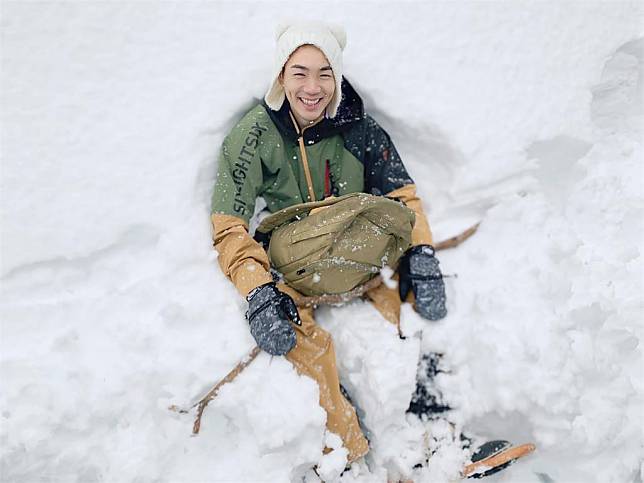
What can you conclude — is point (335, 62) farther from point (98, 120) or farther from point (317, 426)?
point (317, 426)

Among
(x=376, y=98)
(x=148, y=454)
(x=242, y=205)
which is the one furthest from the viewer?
(x=376, y=98)

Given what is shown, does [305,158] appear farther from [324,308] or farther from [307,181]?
[324,308]

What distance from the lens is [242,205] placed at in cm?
259

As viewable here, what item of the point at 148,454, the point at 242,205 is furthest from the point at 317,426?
the point at 242,205

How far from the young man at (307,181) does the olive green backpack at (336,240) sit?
0.37ft

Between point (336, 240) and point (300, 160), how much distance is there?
513mm

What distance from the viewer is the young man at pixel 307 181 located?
96.1 inches

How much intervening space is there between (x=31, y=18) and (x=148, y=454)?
2.05 metres

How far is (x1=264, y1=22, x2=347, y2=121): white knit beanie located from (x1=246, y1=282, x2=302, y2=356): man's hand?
0.88m

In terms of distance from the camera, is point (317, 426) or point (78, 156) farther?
point (78, 156)

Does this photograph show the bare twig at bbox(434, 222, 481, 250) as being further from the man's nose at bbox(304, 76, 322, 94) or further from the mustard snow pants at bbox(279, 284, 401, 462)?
the man's nose at bbox(304, 76, 322, 94)

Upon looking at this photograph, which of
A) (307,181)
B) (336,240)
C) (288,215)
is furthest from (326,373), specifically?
(307,181)

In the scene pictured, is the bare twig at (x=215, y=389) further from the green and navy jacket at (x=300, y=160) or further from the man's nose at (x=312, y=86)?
the man's nose at (x=312, y=86)

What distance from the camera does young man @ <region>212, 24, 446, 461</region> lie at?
2441 mm
